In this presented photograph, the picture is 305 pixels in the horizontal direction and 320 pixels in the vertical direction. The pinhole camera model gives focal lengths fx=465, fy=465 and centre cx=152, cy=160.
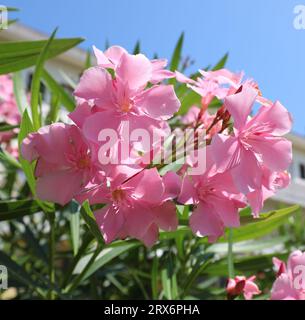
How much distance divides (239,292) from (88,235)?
30cm

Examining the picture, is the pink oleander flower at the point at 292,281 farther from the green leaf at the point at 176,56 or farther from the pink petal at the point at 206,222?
the green leaf at the point at 176,56

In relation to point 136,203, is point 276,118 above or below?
above

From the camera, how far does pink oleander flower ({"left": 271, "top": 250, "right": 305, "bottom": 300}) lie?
700mm

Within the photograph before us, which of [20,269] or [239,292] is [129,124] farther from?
[20,269]

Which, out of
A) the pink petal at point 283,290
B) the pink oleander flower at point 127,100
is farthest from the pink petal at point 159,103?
the pink petal at point 283,290

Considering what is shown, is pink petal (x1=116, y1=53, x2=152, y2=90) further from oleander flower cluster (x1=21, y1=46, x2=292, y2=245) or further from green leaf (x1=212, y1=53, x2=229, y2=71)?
green leaf (x1=212, y1=53, x2=229, y2=71)

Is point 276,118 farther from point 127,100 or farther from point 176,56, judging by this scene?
point 176,56

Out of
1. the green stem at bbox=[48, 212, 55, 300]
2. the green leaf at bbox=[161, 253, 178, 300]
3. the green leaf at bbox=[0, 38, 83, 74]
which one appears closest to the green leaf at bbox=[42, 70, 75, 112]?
the green leaf at bbox=[0, 38, 83, 74]

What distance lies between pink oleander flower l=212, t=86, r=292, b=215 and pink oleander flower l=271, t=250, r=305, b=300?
14 centimetres

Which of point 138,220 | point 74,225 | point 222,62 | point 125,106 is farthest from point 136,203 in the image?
point 222,62

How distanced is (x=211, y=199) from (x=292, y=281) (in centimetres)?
21

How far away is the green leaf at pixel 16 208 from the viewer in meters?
0.81

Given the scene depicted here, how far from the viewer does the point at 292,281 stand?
2.39ft

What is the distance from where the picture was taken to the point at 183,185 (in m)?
0.64
